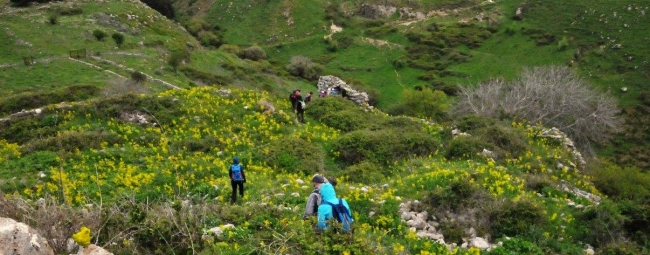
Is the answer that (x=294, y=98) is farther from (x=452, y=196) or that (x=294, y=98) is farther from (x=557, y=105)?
(x=557, y=105)

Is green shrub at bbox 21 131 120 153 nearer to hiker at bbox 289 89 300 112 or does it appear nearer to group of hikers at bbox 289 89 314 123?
group of hikers at bbox 289 89 314 123

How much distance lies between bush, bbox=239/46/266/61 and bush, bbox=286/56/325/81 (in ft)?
23.9

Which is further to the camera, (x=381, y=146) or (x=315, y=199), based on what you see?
(x=381, y=146)

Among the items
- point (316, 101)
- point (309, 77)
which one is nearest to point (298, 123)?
point (316, 101)

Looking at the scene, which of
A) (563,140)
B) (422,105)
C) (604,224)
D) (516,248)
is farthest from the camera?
(422,105)

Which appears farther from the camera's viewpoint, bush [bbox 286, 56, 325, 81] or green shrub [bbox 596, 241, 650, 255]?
bush [bbox 286, 56, 325, 81]

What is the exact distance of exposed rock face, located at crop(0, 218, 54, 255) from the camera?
602 centimetres

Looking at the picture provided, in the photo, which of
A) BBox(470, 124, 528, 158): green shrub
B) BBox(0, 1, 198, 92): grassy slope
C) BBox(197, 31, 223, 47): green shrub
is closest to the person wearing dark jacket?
BBox(470, 124, 528, 158): green shrub

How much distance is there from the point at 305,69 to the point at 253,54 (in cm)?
1113

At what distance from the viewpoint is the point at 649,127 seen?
57656 millimetres

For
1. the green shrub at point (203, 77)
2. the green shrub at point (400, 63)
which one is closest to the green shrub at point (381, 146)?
the green shrub at point (203, 77)

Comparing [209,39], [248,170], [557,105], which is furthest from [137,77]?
[209,39]

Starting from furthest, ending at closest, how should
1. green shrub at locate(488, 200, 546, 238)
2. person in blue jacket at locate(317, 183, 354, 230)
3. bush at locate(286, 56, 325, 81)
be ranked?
bush at locate(286, 56, 325, 81) < green shrub at locate(488, 200, 546, 238) < person in blue jacket at locate(317, 183, 354, 230)

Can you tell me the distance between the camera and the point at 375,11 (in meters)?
101
